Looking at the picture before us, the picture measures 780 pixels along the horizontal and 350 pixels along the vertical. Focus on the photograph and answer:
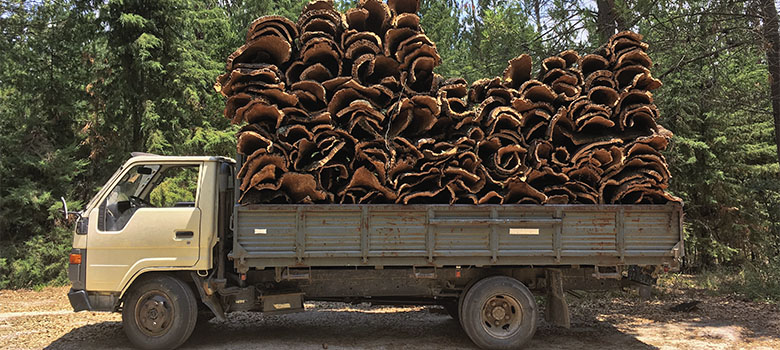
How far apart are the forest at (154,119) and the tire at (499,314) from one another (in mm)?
5030

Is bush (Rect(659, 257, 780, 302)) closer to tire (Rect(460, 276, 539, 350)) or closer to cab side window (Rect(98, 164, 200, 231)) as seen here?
tire (Rect(460, 276, 539, 350))

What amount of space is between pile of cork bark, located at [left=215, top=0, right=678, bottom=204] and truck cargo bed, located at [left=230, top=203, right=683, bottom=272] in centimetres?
17

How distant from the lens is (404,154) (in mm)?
5711

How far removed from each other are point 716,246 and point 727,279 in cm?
243

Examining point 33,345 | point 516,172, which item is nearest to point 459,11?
point 516,172

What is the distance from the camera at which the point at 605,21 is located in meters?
9.21

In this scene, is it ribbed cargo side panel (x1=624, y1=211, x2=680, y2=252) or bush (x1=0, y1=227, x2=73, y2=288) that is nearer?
ribbed cargo side panel (x1=624, y1=211, x2=680, y2=252)

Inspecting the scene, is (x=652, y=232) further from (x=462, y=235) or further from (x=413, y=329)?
(x=413, y=329)

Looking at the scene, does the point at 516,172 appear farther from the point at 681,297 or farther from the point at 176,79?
the point at 176,79

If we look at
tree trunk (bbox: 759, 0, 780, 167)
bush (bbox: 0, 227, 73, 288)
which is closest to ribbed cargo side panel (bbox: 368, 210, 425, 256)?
tree trunk (bbox: 759, 0, 780, 167)

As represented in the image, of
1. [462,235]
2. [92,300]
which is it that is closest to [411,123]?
[462,235]

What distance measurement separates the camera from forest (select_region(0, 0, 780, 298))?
36.1 ft

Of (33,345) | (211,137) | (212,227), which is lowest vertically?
(33,345)

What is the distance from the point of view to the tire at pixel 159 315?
18.3ft
